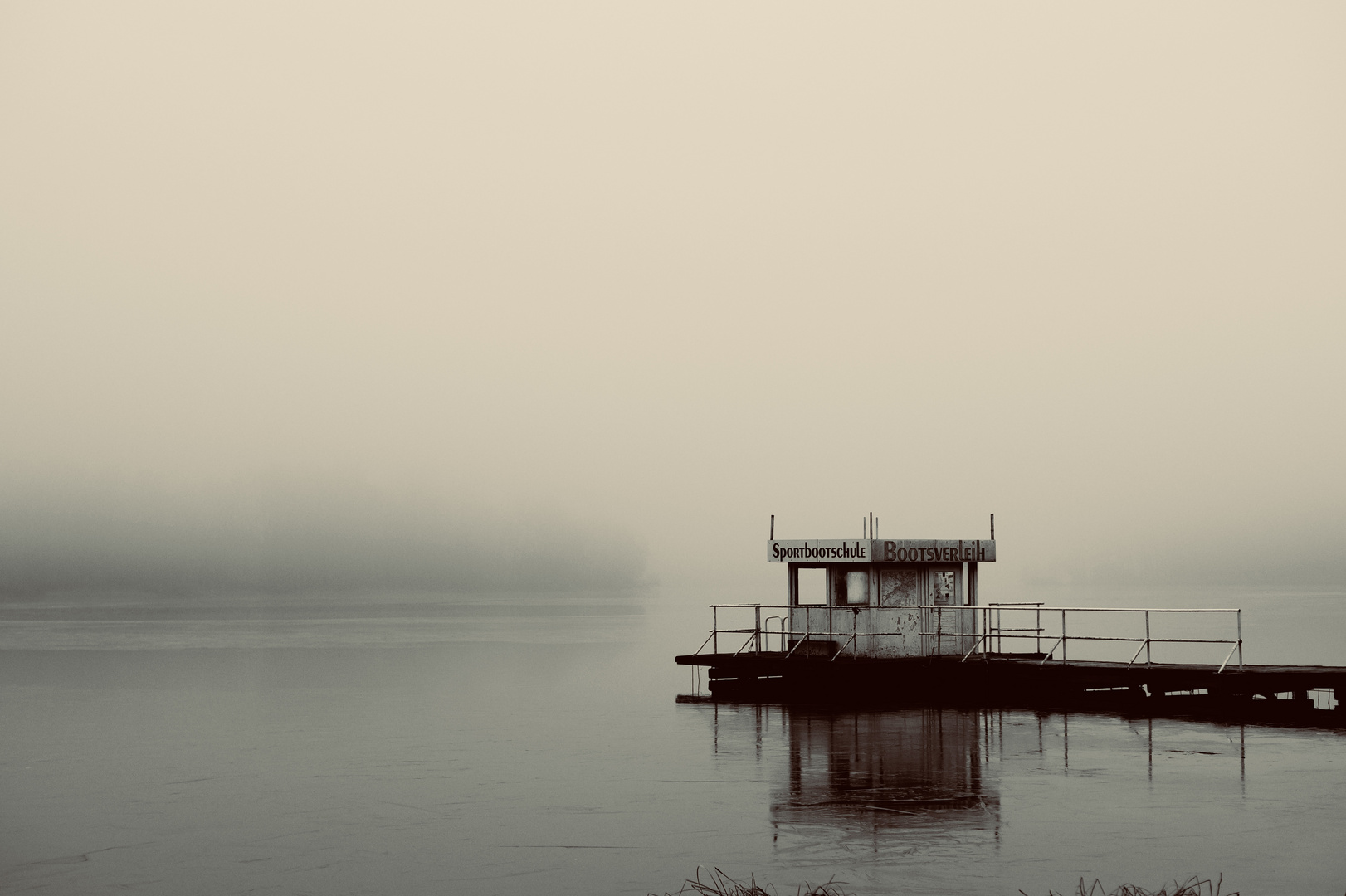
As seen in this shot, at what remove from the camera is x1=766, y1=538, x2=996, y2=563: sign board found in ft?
136

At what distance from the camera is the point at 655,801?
2823cm

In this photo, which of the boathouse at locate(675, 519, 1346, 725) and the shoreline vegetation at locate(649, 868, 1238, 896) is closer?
the shoreline vegetation at locate(649, 868, 1238, 896)

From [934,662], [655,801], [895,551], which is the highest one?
[895,551]

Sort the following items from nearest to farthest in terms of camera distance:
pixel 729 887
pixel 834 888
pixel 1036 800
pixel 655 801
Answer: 1. pixel 834 888
2. pixel 729 887
3. pixel 1036 800
4. pixel 655 801

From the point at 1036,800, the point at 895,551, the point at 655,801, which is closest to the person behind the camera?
the point at 1036,800

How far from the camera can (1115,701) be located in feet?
123

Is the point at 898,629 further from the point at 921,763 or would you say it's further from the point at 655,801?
the point at 655,801

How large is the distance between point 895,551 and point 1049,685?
5952mm

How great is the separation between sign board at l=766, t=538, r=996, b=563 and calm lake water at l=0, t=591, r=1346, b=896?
190 inches

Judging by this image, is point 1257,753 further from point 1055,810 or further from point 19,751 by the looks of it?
point 19,751

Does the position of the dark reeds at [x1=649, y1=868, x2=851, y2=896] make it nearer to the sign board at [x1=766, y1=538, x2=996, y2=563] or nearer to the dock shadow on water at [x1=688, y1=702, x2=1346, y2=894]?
the dock shadow on water at [x1=688, y1=702, x2=1346, y2=894]

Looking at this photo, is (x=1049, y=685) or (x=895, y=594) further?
(x=895, y=594)

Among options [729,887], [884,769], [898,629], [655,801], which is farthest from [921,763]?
[898,629]

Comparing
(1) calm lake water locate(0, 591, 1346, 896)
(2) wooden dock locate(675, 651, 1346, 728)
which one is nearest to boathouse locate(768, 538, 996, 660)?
(2) wooden dock locate(675, 651, 1346, 728)
